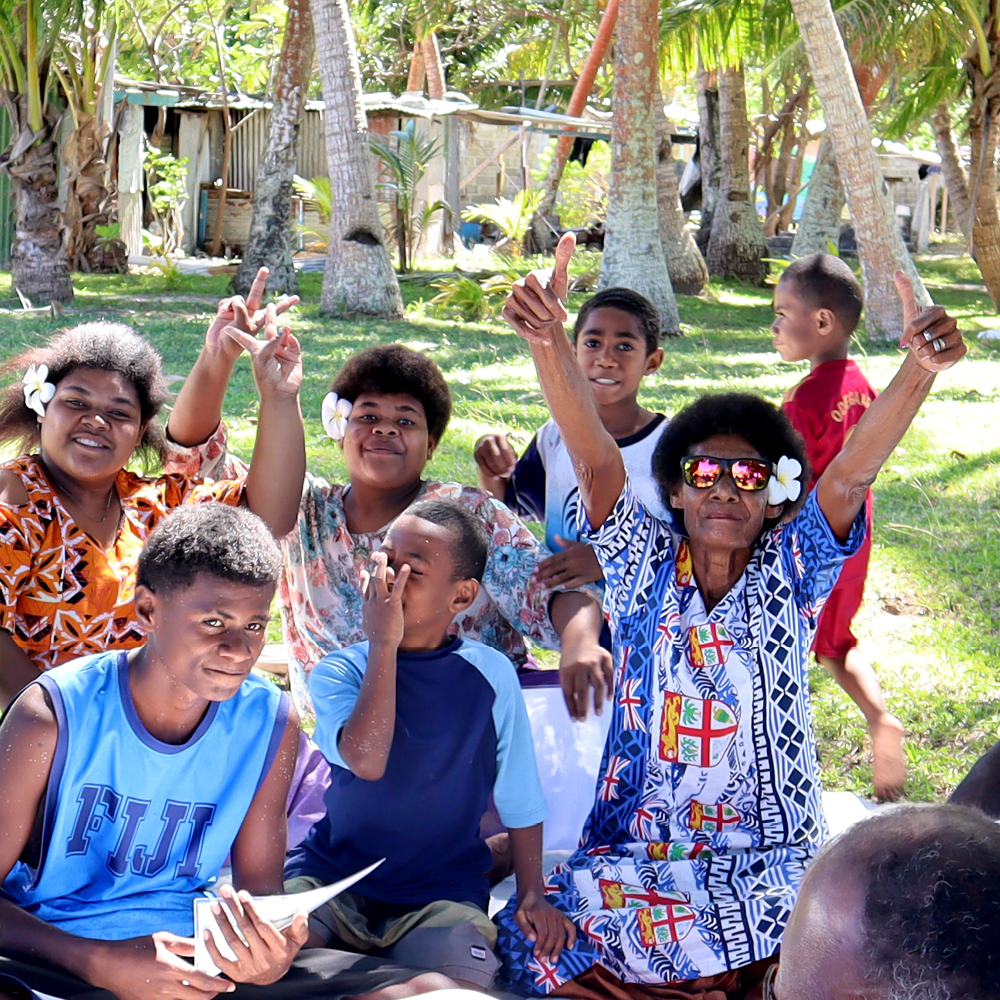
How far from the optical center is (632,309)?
4207mm

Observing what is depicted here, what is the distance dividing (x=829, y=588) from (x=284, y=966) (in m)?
1.59

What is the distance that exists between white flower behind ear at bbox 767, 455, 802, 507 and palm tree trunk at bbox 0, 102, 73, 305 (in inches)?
414

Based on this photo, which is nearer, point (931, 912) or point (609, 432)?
point (931, 912)

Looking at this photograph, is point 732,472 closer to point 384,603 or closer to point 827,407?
point 384,603

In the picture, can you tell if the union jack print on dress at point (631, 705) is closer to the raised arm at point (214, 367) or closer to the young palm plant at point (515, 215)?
the raised arm at point (214, 367)

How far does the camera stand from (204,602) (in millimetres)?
2611

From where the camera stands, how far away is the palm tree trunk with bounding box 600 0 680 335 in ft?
38.2

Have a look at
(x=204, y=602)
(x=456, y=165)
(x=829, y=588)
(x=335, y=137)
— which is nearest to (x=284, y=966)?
(x=204, y=602)

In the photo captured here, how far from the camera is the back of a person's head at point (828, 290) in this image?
4910mm

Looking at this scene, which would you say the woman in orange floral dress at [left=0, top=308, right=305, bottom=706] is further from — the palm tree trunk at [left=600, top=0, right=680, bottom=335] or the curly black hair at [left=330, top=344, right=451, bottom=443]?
the palm tree trunk at [left=600, top=0, right=680, bottom=335]

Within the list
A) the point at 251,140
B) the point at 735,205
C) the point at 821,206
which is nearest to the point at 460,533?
the point at 821,206

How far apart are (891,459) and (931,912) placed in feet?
22.9

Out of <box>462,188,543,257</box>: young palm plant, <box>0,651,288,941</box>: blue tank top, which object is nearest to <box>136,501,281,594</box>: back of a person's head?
<box>0,651,288,941</box>: blue tank top

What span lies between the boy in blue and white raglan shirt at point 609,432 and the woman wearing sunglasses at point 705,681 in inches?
27.4
